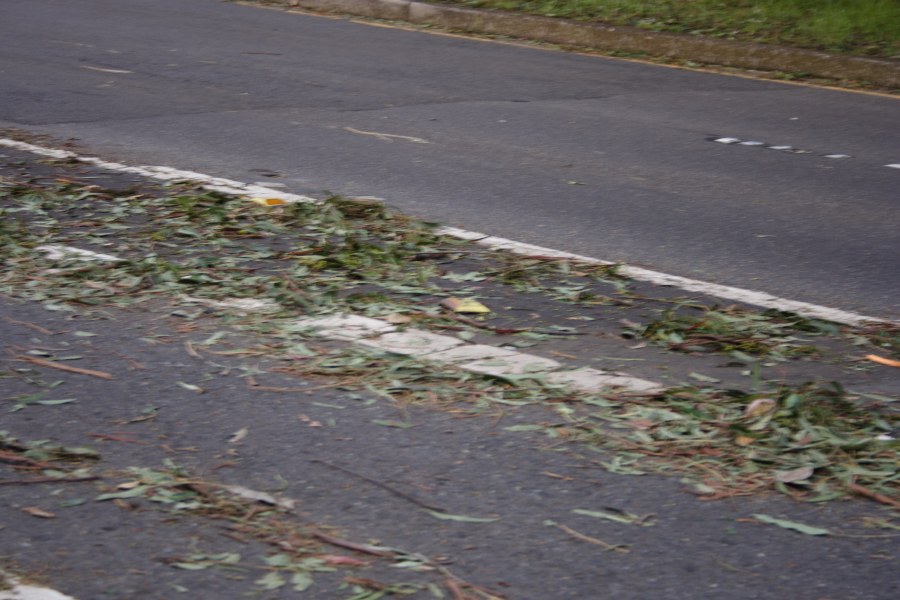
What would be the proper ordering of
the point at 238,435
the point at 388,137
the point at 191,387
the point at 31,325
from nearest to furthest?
1. the point at 238,435
2. the point at 191,387
3. the point at 31,325
4. the point at 388,137

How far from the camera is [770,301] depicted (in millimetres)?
5336

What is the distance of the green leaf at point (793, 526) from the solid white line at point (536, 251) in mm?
1894

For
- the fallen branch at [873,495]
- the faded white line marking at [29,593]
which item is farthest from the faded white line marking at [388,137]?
the faded white line marking at [29,593]

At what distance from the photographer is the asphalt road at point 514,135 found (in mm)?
6348

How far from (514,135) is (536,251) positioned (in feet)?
9.48

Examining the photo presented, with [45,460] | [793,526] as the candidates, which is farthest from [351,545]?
[793,526]

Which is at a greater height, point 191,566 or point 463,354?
point 463,354

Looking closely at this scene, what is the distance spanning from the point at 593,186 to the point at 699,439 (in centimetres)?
363

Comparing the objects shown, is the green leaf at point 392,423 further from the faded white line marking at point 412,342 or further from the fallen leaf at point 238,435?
the faded white line marking at point 412,342

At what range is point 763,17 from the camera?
1335cm

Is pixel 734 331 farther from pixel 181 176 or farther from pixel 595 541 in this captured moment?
pixel 181 176

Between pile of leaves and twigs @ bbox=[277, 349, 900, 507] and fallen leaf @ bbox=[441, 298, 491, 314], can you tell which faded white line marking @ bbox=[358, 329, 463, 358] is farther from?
fallen leaf @ bbox=[441, 298, 491, 314]

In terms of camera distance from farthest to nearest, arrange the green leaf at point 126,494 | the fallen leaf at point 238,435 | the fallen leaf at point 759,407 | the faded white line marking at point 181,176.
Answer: the faded white line marking at point 181,176 < the fallen leaf at point 759,407 < the fallen leaf at point 238,435 < the green leaf at point 126,494

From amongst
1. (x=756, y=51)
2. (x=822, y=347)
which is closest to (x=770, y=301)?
(x=822, y=347)
